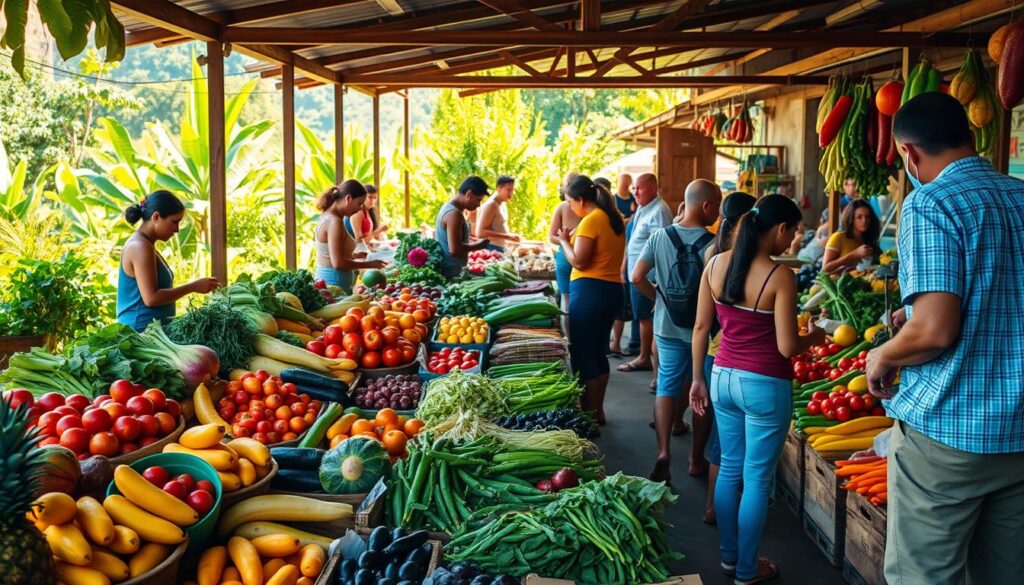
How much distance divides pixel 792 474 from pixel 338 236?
157 inches

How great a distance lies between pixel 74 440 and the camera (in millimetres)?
3264

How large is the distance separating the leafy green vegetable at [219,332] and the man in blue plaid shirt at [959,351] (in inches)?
137

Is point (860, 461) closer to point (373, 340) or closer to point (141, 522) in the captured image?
point (373, 340)

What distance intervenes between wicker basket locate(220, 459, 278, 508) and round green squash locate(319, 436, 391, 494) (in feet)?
0.67

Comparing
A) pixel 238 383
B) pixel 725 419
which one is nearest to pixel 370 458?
pixel 238 383

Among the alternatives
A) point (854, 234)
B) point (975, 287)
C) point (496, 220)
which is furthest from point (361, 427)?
point (496, 220)

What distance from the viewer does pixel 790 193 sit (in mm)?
13445

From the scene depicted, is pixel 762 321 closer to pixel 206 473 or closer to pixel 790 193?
pixel 206 473

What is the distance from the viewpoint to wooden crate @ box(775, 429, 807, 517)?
510 centimetres

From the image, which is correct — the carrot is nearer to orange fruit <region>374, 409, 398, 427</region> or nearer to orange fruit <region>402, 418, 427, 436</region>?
orange fruit <region>402, 418, 427, 436</region>

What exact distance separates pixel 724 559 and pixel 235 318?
9.61ft

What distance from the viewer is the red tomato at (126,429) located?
3.42 m

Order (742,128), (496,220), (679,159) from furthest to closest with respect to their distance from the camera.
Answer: (679,159)
(742,128)
(496,220)

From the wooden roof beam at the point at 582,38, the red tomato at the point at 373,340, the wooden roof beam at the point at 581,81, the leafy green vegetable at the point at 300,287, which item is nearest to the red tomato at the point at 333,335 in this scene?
the red tomato at the point at 373,340
